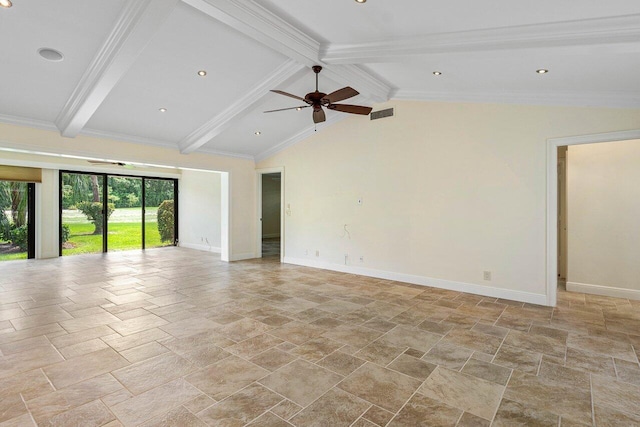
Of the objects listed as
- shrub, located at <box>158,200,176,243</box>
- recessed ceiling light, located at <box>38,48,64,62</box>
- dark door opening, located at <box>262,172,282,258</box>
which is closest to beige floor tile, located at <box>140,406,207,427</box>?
recessed ceiling light, located at <box>38,48,64,62</box>

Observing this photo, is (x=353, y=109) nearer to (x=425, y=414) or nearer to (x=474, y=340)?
(x=474, y=340)

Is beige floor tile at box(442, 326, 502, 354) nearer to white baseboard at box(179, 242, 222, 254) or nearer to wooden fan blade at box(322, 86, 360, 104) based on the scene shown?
wooden fan blade at box(322, 86, 360, 104)

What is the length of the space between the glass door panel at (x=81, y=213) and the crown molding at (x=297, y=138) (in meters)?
4.87

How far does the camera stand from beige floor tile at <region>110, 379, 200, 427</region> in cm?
199

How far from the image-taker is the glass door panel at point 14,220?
24.9 ft

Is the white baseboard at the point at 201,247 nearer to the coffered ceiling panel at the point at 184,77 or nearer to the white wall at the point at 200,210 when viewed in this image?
the white wall at the point at 200,210

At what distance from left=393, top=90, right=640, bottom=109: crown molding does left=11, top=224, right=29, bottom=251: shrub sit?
9353 mm

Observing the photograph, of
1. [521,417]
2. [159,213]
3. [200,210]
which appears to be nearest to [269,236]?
[200,210]

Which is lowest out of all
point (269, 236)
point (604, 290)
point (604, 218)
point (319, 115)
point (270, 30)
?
point (604, 290)

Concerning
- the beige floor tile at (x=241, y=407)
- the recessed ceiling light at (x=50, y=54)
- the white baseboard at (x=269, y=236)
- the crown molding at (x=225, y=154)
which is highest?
the recessed ceiling light at (x=50, y=54)

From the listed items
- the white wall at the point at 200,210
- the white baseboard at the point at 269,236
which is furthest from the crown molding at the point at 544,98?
the white baseboard at the point at 269,236

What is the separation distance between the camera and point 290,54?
12.0ft

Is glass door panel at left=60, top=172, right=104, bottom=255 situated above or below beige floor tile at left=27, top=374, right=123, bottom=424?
above

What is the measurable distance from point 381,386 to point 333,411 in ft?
1.52
